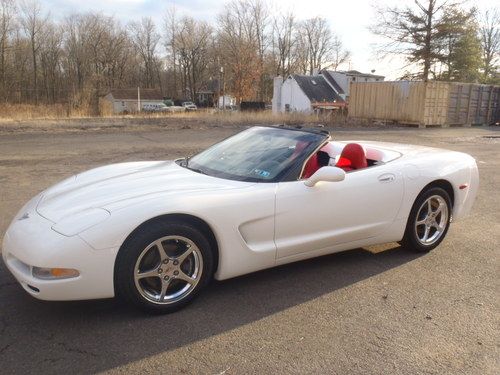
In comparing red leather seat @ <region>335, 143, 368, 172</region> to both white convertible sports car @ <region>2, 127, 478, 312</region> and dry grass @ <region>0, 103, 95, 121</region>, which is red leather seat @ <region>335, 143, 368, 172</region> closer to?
white convertible sports car @ <region>2, 127, 478, 312</region>

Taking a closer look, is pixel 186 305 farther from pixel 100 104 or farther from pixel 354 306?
pixel 100 104

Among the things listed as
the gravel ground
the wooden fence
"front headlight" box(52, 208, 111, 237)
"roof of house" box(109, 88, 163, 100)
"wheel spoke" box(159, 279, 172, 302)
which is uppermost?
"roof of house" box(109, 88, 163, 100)

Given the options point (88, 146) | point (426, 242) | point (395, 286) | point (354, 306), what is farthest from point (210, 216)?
point (88, 146)

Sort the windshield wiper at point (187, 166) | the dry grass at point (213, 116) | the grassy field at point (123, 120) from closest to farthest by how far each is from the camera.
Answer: the windshield wiper at point (187, 166), the grassy field at point (123, 120), the dry grass at point (213, 116)

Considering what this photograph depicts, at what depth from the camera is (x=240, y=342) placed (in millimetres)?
2764

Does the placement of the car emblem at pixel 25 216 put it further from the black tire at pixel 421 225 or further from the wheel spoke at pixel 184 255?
the black tire at pixel 421 225

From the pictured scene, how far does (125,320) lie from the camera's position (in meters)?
2.96

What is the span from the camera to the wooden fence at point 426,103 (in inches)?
991

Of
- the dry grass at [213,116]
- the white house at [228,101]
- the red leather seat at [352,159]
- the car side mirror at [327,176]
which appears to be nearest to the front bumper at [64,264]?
the car side mirror at [327,176]

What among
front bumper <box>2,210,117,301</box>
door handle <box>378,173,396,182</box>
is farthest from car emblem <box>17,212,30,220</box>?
door handle <box>378,173,396,182</box>

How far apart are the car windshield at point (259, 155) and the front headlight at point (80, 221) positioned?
1.08 metres

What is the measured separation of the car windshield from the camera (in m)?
3.62

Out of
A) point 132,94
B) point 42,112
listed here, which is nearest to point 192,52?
point 132,94

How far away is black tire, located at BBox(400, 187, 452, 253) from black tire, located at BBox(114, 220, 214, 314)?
7.02ft
